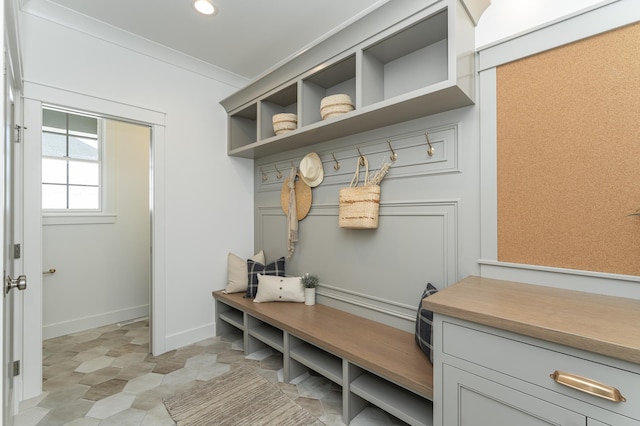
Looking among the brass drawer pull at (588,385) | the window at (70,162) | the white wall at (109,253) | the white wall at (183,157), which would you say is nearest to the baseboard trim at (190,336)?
the white wall at (183,157)

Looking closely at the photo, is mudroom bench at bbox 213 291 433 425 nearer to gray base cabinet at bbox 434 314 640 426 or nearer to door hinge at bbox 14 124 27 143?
gray base cabinet at bbox 434 314 640 426

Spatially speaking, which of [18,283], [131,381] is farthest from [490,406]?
[131,381]

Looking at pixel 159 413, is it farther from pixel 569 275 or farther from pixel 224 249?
pixel 569 275

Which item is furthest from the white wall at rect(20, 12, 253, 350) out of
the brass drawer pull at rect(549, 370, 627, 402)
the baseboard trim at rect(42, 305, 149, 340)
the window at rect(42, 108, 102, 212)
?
the brass drawer pull at rect(549, 370, 627, 402)

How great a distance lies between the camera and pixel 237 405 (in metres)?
1.85

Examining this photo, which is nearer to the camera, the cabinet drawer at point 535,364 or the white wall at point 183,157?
the cabinet drawer at point 535,364

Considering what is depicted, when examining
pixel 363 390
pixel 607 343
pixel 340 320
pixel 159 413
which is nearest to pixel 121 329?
pixel 159 413

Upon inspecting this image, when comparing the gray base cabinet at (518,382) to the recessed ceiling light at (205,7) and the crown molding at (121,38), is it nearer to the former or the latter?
the recessed ceiling light at (205,7)

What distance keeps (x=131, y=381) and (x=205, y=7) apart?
264 centimetres

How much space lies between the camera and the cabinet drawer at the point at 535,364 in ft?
2.71

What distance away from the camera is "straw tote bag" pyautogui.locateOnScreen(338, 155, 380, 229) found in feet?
6.50

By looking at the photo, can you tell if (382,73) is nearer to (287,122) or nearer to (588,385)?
(287,122)

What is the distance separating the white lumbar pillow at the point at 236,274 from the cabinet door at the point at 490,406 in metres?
2.10

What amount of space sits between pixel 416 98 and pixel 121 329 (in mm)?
3514
